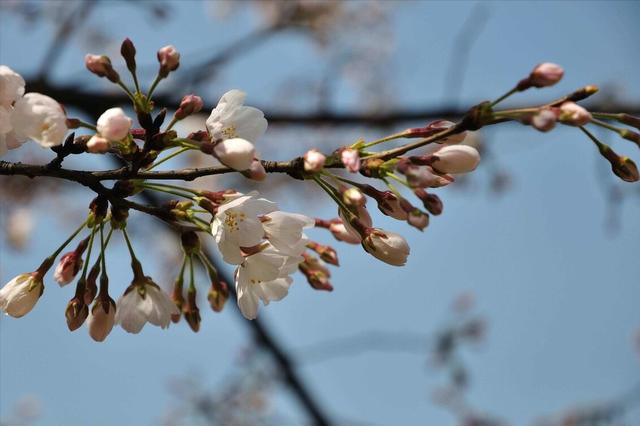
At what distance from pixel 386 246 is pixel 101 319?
602 millimetres

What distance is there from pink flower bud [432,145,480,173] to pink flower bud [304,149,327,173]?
0.72ft

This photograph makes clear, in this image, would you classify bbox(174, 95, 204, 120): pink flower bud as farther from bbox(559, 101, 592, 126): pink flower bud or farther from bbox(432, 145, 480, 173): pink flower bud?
bbox(559, 101, 592, 126): pink flower bud

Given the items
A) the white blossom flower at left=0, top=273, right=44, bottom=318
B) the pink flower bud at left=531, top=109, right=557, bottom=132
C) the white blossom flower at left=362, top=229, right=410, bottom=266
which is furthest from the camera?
the white blossom flower at left=0, top=273, right=44, bottom=318

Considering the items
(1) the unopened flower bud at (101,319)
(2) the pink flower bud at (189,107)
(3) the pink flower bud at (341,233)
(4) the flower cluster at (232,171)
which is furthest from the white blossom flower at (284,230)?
(1) the unopened flower bud at (101,319)

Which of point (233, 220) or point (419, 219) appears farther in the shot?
point (233, 220)

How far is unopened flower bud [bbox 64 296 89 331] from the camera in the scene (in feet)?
4.04

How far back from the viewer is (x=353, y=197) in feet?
3.56

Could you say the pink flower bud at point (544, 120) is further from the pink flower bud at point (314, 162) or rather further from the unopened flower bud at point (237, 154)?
the unopened flower bud at point (237, 154)

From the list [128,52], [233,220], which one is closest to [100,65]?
[128,52]

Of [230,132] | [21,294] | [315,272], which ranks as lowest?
[21,294]

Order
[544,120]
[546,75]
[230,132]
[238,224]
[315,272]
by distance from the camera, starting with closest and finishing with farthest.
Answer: [544,120], [546,75], [238,224], [230,132], [315,272]

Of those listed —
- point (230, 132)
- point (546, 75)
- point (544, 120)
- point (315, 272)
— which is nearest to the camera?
point (544, 120)

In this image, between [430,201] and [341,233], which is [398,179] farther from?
[341,233]

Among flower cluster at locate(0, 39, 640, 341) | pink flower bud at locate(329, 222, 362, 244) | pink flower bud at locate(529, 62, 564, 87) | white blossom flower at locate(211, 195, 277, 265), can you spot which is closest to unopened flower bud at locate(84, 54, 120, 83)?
flower cluster at locate(0, 39, 640, 341)
